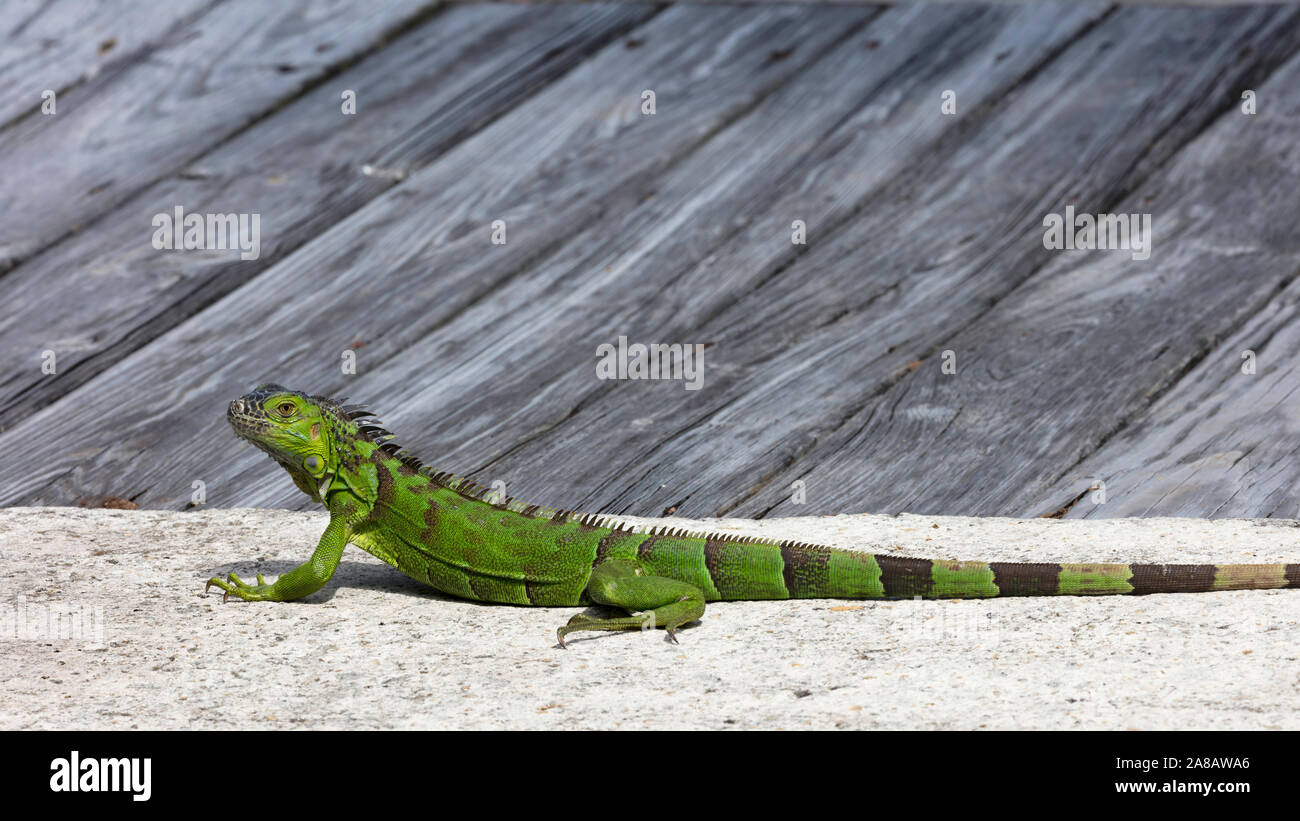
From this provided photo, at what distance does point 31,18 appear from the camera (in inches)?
342

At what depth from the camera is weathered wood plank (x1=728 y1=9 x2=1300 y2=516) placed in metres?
5.57

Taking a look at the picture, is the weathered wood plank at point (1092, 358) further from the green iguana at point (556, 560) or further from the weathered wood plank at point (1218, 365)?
the green iguana at point (556, 560)

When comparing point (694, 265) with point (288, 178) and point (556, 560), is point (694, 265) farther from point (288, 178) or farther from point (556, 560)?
point (556, 560)

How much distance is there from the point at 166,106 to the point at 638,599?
5113 millimetres

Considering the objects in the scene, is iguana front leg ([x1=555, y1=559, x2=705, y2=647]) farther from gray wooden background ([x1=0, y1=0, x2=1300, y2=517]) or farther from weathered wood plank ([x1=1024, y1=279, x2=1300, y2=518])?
weathered wood plank ([x1=1024, y1=279, x2=1300, y2=518])

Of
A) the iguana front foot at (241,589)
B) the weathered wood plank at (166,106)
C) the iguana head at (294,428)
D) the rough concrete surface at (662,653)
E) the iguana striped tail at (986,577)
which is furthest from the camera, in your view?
the weathered wood plank at (166,106)

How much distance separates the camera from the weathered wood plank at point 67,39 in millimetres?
8266

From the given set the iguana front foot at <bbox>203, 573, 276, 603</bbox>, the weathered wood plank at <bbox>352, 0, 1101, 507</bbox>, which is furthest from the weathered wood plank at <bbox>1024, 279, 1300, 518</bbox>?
the iguana front foot at <bbox>203, 573, 276, 603</bbox>

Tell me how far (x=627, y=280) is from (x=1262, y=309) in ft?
9.49

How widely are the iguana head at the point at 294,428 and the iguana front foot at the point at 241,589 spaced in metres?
0.40

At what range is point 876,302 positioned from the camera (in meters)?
6.84

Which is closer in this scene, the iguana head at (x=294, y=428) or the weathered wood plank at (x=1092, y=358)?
the iguana head at (x=294, y=428)

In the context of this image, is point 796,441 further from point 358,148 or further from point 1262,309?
point 358,148

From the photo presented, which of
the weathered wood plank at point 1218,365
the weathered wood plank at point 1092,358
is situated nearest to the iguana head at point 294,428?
the weathered wood plank at point 1092,358
